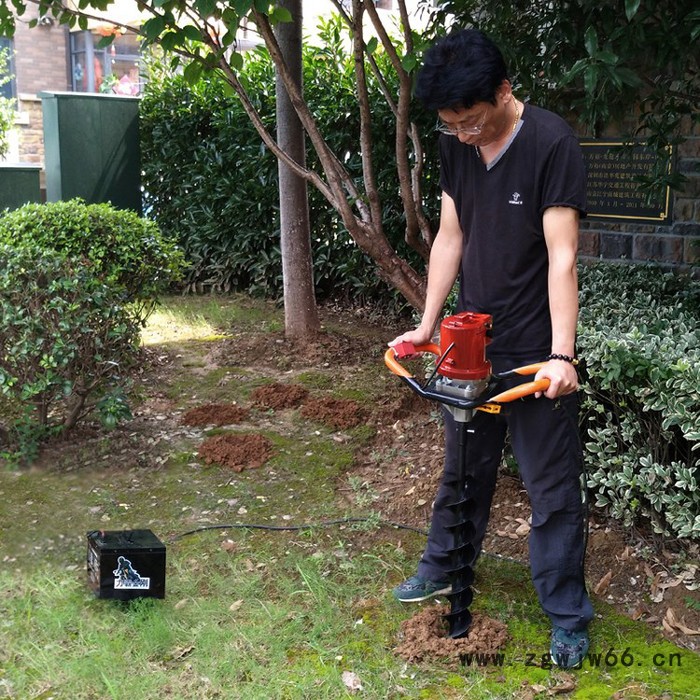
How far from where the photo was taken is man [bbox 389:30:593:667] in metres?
2.72

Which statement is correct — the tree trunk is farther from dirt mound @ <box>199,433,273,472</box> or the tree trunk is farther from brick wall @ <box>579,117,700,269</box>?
brick wall @ <box>579,117,700,269</box>

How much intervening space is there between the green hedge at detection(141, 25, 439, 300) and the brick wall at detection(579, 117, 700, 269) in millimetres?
1609

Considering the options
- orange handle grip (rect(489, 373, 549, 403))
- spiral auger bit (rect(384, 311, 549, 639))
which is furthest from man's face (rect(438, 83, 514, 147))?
orange handle grip (rect(489, 373, 549, 403))

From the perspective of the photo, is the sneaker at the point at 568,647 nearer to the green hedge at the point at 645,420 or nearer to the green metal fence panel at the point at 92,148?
the green hedge at the point at 645,420

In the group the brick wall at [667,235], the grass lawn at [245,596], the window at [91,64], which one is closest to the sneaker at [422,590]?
the grass lawn at [245,596]

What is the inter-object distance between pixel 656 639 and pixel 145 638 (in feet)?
6.09

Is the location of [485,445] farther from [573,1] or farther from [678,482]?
[573,1]

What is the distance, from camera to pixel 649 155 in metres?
A: 5.70

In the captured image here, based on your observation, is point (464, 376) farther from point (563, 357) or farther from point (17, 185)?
point (17, 185)

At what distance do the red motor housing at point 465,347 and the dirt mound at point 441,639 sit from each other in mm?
1015

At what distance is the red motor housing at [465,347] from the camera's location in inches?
107

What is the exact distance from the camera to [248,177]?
347 inches

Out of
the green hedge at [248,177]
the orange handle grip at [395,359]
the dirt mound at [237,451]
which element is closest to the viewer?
the orange handle grip at [395,359]

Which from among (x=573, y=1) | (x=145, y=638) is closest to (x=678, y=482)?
(x=145, y=638)
